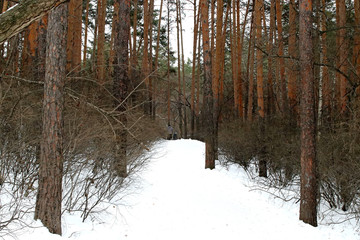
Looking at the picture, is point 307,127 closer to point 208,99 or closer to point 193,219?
point 193,219

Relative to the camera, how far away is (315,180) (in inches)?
207

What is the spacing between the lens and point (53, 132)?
3873 mm

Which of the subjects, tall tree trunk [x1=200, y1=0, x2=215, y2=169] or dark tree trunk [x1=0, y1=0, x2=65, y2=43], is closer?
dark tree trunk [x1=0, y1=0, x2=65, y2=43]

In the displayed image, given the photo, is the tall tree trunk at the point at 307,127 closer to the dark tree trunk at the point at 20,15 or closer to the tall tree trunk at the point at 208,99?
the dark tree trunk at the point at 20,15

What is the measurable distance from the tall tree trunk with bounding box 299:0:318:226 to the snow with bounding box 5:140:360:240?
35cm

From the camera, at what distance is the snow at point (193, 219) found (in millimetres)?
4520

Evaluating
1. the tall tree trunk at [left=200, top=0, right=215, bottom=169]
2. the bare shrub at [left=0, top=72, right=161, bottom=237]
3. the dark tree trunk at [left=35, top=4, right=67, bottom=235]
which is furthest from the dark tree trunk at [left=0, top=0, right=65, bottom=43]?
the tall tree trunk at [left=200, top=0, right=215, bottom=169]

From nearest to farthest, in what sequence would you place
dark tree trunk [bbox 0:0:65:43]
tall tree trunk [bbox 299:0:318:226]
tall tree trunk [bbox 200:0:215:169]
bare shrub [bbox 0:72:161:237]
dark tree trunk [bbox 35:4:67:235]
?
dark tree trunk [bbox 0:0:65:43] → dark tree trunk [bbox 35:4:67:235] → bare shrub [bbox 0:72:161:237] → tall tree trunk [bbox 299:0:318:226] → tall tree trunk [bbox 200:0:215:169]

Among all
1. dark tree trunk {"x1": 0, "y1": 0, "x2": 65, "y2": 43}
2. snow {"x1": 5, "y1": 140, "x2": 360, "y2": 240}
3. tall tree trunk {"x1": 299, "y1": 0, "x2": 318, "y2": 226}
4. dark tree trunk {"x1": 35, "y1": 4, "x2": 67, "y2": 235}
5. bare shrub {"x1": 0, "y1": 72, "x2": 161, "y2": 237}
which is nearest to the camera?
dark tree trunk {"x1": 0, "y1": 0, "x2": 65, "y2": 43}

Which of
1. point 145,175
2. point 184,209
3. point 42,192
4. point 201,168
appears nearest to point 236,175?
point 201,168

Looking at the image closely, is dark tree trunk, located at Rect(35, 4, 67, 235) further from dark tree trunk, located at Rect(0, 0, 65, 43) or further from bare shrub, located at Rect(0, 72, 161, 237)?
dark tree trunk, located at Rect(0, 0, 65, 43)

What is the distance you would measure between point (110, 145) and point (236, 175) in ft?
17.0

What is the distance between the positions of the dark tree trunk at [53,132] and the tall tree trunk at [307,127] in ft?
13.0

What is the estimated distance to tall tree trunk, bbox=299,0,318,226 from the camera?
522 centimetres
